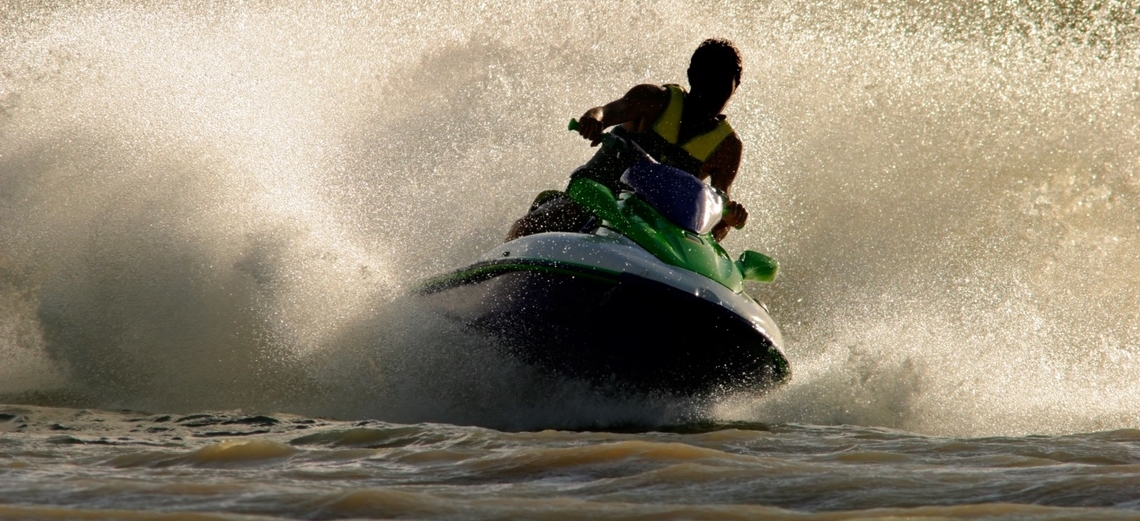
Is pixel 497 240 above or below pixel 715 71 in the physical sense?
below

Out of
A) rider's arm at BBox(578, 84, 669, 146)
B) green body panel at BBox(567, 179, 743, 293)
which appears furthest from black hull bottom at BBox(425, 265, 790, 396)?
rider's arm at BBox(578, 84, 669, 146)

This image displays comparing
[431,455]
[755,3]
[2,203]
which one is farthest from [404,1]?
[431,455]

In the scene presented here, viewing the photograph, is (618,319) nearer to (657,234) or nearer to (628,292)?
(628,292)

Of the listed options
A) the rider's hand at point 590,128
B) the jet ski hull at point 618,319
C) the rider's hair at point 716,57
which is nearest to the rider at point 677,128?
the rider's hair at point 716,57

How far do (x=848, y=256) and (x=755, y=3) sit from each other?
2.78 meters

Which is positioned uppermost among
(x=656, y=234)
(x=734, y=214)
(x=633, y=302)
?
(x=734, y=214)

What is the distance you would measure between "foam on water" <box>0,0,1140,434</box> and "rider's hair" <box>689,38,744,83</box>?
→ 1.70 meters

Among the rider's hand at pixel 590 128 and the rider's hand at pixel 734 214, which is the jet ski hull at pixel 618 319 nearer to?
the rider's hand at pixel 590 128

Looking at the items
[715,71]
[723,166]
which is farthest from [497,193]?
[715,71]

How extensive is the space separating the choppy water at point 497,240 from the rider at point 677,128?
3.03 feet

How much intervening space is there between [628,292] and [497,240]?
3.17 m

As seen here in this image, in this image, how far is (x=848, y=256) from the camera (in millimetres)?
8555

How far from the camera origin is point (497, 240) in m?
7.71

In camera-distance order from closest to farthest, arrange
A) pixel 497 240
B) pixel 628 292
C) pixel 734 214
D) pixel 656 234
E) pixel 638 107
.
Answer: pixel 628 292 → pixel 656 234 → pixel 734 214 → pixel 638 107 → pixel 497 240
